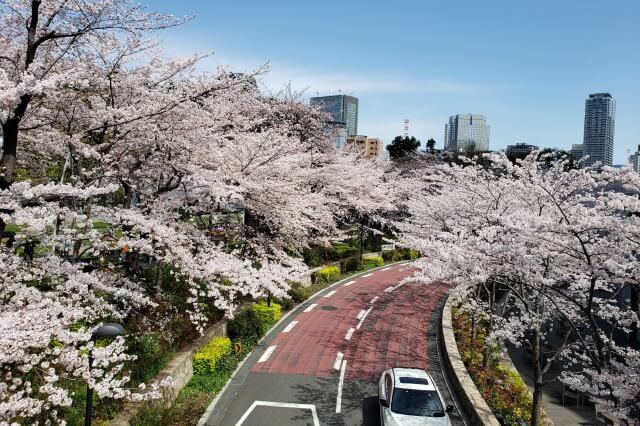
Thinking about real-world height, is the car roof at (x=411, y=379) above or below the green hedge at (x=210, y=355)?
above

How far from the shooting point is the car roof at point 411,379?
11172 millimetres

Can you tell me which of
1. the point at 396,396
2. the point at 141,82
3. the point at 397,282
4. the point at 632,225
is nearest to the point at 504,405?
the point at 396,396

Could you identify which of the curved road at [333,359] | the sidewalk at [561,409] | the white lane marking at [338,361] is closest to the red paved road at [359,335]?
the curved road at [333,359]

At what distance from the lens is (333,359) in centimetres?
1575

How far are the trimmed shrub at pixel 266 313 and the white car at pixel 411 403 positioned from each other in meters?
7.79

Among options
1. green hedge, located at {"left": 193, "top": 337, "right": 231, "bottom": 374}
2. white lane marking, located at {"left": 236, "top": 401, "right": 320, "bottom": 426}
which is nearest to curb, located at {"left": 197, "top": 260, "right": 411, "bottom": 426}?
green hedge, located at {"left": 193, "top": 337, "right": 231, "bottom": 374}

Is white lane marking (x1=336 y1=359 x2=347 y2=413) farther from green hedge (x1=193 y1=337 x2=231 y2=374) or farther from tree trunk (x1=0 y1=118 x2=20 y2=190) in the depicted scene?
tree trunk (x1=0 y1=118 x2=20 y2=190)

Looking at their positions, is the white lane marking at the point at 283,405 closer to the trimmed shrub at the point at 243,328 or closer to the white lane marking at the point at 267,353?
the white lane marking at the point at 267,353

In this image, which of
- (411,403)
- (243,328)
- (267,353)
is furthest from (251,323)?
(411,403)

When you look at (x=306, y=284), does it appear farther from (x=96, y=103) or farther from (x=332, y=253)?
(x=96, y=103)

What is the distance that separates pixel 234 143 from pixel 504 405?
1269 cm

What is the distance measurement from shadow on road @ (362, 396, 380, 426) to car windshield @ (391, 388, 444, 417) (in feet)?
4.47

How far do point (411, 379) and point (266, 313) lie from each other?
28.3ft

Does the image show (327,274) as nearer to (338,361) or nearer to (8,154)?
(338,361)
